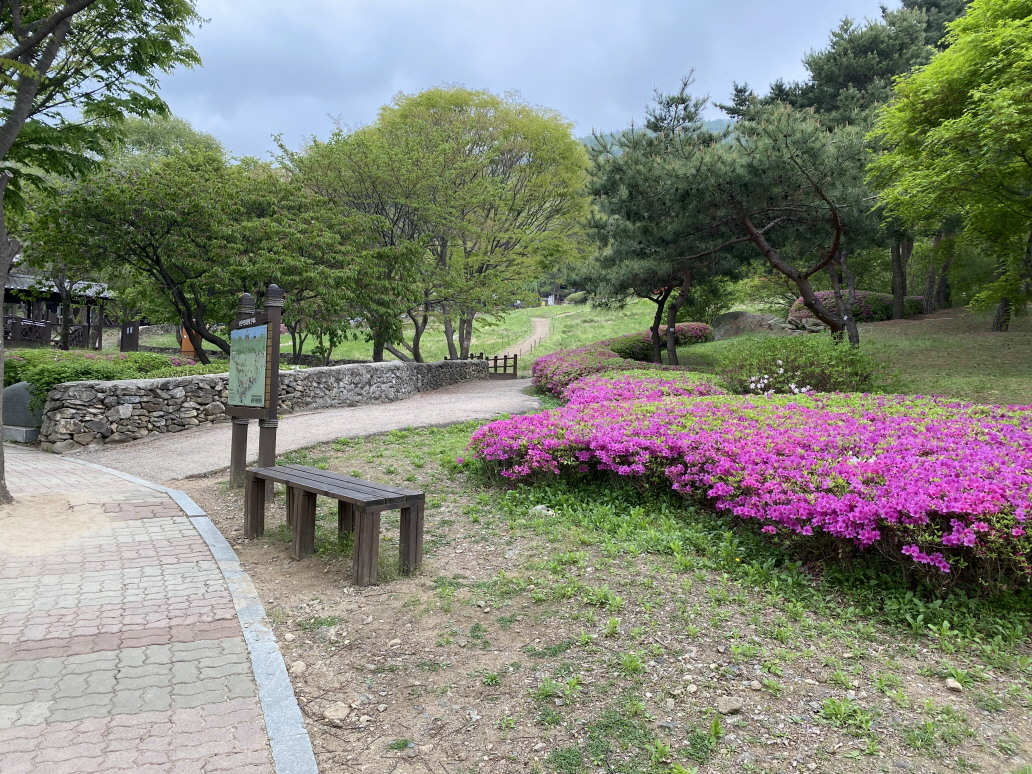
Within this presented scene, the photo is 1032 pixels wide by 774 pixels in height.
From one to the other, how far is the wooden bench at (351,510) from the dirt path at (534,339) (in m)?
29.7

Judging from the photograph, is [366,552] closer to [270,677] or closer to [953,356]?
[270,677]

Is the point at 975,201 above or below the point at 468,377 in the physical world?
above

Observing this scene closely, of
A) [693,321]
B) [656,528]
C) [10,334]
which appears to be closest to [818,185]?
[656,528]

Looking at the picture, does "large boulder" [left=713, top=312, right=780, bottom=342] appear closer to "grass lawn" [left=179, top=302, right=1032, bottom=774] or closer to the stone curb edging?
"grass lawn" [left=179, top=302, right=1032, bottom=774]

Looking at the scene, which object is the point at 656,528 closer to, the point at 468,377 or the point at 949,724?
the point at 949,724

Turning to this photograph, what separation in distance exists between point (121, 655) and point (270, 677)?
0.87 metres

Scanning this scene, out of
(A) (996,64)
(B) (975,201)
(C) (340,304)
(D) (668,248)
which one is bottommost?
(C) (340,304)

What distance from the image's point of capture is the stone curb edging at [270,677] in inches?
93.8

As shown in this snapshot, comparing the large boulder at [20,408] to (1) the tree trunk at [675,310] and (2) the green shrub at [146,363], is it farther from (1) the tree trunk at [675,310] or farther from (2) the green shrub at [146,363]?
(1) the tree trunk at [675,310]

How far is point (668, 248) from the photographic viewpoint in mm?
13523

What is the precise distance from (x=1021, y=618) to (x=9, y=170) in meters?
9.00

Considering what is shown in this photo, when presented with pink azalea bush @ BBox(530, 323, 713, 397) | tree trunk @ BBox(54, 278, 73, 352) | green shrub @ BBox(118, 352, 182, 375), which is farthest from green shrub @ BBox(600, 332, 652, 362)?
tree trunk @ BBox(54, 278, 73, 352)

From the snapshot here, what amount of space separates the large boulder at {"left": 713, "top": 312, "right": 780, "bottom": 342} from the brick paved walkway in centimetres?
2380

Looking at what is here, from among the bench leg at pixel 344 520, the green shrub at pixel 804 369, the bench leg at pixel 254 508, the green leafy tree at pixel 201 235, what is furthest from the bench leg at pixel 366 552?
the green leafy tree at pixel 201 235
